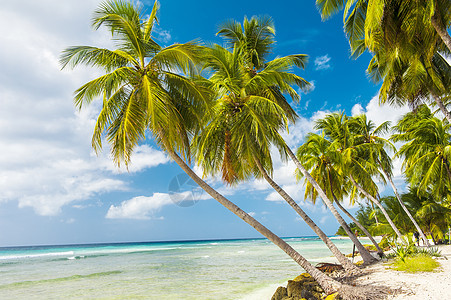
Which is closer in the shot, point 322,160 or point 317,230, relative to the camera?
point 317,230

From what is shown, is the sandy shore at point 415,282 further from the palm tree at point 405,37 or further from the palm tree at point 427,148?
the palm tree at point 427,148

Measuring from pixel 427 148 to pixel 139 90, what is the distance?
612 inches

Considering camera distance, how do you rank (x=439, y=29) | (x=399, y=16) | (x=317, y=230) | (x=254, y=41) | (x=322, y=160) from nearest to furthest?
1. (x=439, y=29)
2. (x=399, y=16)
3. (x=317, y=230)
4. (x=254, y=41)
5. (x=322, y=160)

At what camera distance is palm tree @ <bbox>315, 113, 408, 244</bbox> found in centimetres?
1481

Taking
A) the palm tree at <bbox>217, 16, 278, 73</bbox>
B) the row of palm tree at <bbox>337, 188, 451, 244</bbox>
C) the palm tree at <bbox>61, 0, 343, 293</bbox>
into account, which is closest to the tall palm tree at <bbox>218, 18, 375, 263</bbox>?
the palm tree at <bbox>217, 16, 278, 73</bbox>

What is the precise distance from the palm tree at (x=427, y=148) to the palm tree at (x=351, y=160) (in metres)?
2.02

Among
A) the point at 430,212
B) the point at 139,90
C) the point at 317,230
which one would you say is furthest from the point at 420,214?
the point at 139,90

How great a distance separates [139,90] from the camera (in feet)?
24.3

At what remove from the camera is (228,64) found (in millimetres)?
9320

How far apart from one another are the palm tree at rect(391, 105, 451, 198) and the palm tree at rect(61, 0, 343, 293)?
1119cm

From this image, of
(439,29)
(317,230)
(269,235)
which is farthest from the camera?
(317,230)

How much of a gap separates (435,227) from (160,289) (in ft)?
66.7

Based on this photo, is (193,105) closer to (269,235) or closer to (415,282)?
(269,235)

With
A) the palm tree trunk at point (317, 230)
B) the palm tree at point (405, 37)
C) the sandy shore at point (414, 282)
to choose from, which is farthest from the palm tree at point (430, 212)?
the palm tree trunk at point (317, 230)
